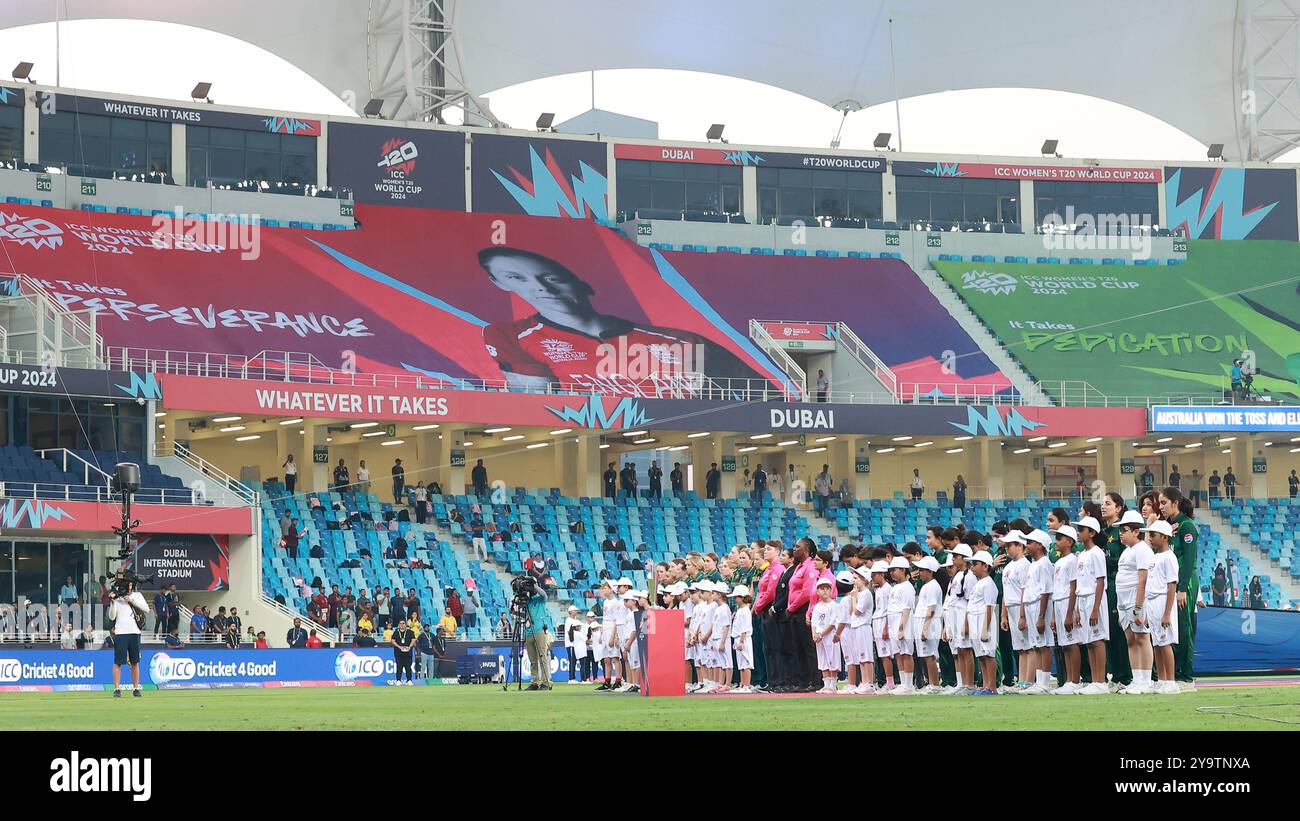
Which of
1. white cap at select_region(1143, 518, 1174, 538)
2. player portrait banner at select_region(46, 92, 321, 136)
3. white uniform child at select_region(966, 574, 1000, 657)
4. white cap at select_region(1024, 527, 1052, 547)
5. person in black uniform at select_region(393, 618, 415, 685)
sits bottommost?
person in black uniform at select_region(393, 618, 415, 685)

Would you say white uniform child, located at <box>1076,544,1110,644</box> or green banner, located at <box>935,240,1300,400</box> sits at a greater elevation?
green banner, located at <box>935,240,1300,400</box>

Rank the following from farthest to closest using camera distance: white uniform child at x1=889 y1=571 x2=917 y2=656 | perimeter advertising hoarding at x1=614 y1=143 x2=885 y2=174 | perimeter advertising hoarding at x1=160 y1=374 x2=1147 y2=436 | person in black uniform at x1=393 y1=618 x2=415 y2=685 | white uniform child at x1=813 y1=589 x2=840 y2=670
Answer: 1. perimeter advertising hoarding at x1=614 y1=143 x2=885 y2=174
2. perimeter advertising hoarding at x1=160 y1=374 x2=1147 y2=436
3. person in black uniform at x1=393 y1=618 x2=415 y2=685
4. white uniform child at x1=813 y1=589 x2=840 y2=670
5. white uniform child at x1=889 y1=571 x2=917 y2=656

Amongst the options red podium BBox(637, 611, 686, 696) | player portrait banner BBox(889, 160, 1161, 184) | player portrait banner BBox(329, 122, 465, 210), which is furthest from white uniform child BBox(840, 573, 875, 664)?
player portrait banner BBox(889, 160, 1161, 184)

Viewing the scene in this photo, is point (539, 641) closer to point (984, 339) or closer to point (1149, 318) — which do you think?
point (984, 339)

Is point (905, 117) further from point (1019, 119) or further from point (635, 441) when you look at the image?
point (635, 441)

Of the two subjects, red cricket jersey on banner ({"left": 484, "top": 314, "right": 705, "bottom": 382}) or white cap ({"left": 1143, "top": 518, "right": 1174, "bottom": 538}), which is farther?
red cricket jersey on banner ({"left": 484, "top": 314, "right": 705, "bottom": 382})

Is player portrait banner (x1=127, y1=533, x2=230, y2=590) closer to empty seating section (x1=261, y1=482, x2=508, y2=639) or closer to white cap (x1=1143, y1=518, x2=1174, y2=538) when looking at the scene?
empty seating section (x1=261, y1=482, x2=508, y2=639)

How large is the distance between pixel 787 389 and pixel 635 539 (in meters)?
7.47

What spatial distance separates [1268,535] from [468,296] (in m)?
23.0

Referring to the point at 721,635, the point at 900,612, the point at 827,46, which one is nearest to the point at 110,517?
the point at 721,635

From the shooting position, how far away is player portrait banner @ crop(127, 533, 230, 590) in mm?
32812

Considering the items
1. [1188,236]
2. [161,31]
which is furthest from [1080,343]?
[161,31]

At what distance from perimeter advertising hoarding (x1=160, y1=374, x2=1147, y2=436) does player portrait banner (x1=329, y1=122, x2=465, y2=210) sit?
1121 cm

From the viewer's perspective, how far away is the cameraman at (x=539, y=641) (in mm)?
23172
